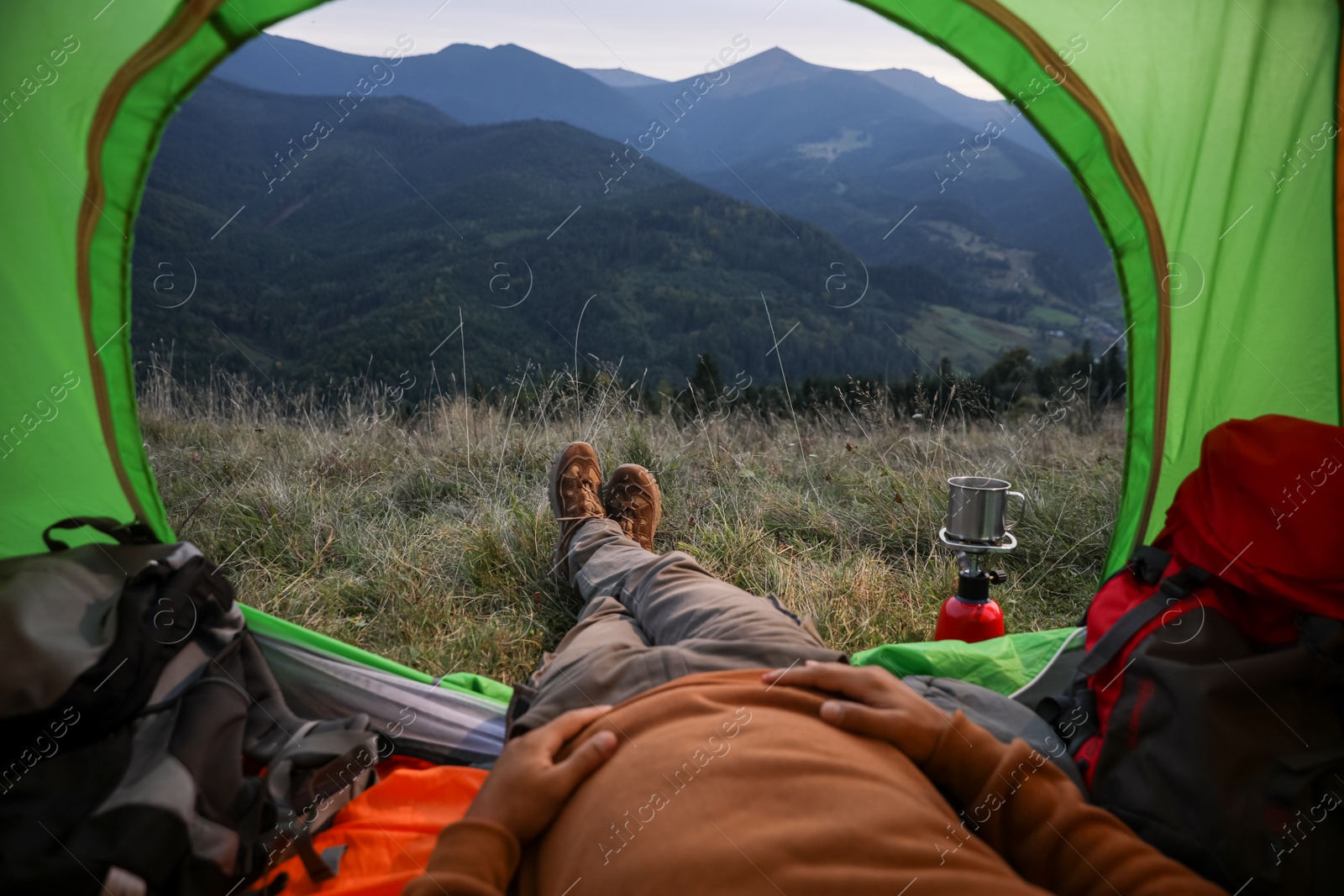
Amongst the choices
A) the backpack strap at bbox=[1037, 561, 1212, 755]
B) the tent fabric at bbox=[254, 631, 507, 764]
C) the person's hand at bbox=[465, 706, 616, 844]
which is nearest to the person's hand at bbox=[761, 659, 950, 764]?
the person's hand at bbox=[465, 706, 616, 844]

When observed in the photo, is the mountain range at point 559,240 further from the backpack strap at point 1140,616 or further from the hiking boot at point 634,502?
the backpack strap at point 1140,616

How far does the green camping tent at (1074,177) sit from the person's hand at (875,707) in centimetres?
106

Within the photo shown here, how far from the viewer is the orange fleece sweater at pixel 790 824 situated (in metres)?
0.90

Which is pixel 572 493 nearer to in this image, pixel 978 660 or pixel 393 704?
pixel 393 704

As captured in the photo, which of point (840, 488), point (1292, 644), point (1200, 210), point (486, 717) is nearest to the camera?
point (1292, 644)

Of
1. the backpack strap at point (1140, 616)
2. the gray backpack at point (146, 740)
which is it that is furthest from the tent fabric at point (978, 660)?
the gray backpack at point (146, 740)

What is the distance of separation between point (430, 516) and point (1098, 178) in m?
2.65

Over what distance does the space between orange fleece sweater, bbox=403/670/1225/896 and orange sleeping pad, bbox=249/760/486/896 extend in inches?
13.7

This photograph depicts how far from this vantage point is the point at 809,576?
8.77 feet

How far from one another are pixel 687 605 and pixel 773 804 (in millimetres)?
887

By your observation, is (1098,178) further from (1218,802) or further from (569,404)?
(569,404)

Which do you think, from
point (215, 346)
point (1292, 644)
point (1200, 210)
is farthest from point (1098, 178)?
point (215, 346)

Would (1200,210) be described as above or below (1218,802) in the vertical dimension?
above

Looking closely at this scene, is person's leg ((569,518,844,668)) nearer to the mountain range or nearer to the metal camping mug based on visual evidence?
the metal camping mug
